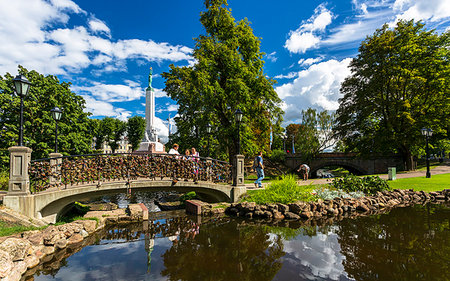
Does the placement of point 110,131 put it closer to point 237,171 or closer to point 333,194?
point 237,171

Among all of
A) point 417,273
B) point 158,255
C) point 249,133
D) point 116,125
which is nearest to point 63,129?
point 249,133

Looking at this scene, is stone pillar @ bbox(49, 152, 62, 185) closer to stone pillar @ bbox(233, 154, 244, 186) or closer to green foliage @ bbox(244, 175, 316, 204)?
stone pillar @ bbox(233, 154, 244, 186)

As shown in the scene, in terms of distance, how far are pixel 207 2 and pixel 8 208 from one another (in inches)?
710

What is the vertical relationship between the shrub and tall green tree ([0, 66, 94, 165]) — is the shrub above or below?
below

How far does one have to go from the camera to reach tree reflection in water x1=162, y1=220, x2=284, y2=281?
4.65 metres

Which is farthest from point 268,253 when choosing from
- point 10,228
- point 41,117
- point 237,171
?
point 41,117

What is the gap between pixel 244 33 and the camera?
19016 mm

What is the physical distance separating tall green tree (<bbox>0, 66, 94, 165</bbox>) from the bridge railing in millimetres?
9408

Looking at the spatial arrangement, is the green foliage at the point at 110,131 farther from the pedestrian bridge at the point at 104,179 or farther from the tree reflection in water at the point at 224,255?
→ the tree reflection in water at the point at 224,255

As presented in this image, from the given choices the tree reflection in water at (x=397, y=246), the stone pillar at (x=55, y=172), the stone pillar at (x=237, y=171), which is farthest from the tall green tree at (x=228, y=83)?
the tree reflection in water at (x=397, y=246)

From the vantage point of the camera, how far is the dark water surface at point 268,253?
464cm

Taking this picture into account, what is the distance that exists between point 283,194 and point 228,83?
10.0m

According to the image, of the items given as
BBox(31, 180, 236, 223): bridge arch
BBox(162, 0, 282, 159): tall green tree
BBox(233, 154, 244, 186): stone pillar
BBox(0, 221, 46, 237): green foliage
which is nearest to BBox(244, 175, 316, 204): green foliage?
BBox(233, 154, 244, 186): stone pillar

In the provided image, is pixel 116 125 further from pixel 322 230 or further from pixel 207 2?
pixel 322 230
